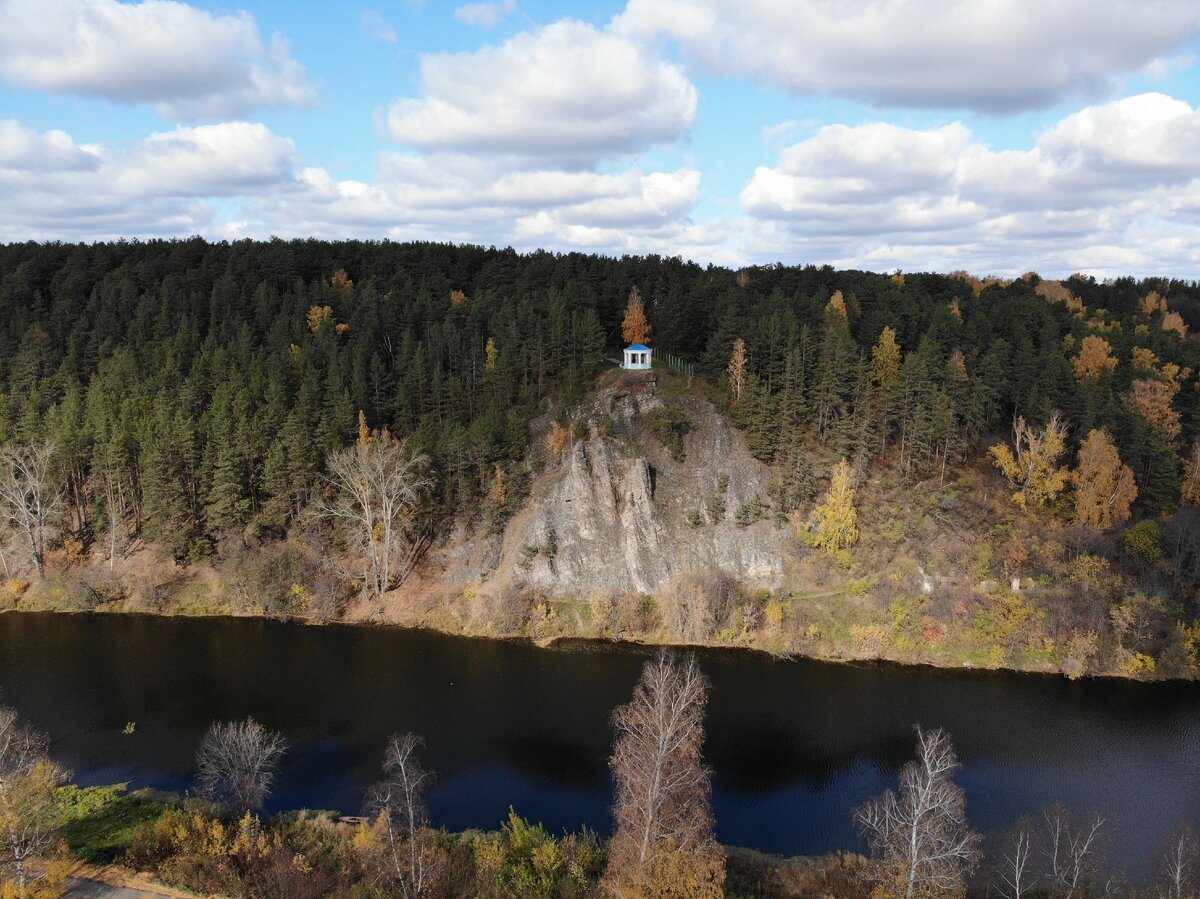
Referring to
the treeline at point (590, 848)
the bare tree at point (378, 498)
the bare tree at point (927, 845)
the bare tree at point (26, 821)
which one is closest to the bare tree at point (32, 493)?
the bare tree at point (378, 498)

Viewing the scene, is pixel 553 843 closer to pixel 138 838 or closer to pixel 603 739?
pixel 603 739

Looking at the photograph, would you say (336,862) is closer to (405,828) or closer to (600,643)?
(405,828)

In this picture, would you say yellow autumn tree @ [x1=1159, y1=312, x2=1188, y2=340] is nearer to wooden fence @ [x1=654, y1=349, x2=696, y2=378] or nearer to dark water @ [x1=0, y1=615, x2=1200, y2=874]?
wooden fence @ [x1=654, y1=349, x2=696, y2=378]

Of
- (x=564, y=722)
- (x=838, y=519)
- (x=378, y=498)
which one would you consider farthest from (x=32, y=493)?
(x=838, y=519)

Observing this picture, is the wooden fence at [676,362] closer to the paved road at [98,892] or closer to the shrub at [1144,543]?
the shrub at [1144,543]

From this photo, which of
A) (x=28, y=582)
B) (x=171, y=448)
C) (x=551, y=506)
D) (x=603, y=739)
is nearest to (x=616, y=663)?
(x=603, y=739)

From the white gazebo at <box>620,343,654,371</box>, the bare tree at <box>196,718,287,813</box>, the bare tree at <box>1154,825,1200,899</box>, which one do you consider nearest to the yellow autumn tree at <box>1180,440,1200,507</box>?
the bare tree at <box>1154,825,1200,899</box>
